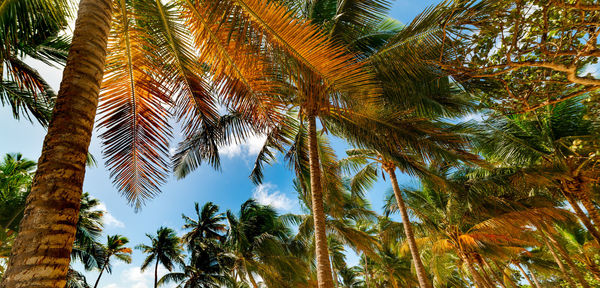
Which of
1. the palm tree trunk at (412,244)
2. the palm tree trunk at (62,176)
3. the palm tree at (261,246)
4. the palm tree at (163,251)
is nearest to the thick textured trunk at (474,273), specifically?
the palm tree trunk at (412,244)

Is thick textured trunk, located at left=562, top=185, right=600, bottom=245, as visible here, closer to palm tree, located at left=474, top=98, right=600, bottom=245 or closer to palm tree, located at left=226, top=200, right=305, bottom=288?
palm tree, located at left=474, top=98, right=600, bottom=245

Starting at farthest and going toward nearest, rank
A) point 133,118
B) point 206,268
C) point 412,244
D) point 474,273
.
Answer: point 206,268, point 474,273, point 412,244, point 133,118

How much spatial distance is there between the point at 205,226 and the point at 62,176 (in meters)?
21.9

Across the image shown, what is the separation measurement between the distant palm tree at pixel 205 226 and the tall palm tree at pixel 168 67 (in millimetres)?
18456

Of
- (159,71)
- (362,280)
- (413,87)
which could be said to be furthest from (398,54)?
(362,280)

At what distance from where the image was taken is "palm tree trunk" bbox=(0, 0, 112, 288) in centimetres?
140

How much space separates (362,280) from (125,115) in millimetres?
32346

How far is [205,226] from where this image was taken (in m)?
21.8

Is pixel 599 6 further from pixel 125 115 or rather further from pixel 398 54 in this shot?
pixel 125 115

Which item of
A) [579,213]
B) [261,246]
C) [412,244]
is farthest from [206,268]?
[579,213]

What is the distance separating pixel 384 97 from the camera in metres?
6.67

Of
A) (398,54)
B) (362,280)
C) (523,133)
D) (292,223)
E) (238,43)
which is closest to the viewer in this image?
(238,43)

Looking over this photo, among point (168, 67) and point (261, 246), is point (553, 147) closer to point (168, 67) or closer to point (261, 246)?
point (168, 67)

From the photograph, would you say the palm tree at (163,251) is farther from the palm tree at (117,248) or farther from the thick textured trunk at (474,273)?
the thick textured trunk at (474,273)
